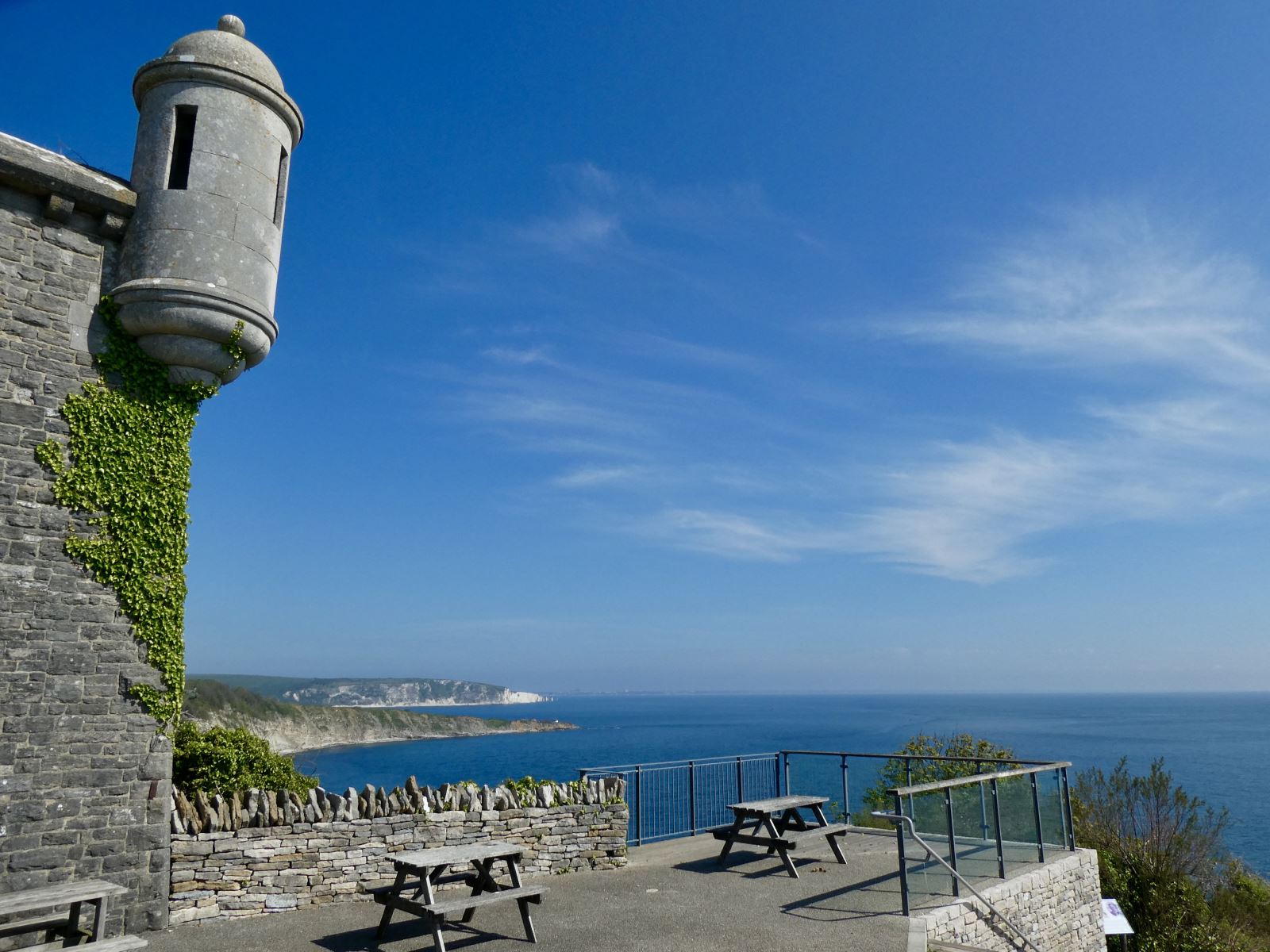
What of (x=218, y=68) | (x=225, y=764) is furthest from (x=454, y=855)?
(x=218, y=68)

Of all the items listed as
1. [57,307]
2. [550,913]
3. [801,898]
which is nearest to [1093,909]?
[801,898]

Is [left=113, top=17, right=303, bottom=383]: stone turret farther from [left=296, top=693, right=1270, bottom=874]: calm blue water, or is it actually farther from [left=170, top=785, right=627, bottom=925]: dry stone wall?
[left=296, top=693, right=1270, bottom=874]: calm blue water

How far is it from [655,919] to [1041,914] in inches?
204

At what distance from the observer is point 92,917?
7473 mm

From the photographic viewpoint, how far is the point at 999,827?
10.1 meters

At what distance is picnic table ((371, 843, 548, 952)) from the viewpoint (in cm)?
692

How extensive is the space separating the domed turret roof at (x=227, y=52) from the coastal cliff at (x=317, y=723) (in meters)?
33.1

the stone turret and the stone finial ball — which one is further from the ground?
the stone finial ball

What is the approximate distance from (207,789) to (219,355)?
193 inches

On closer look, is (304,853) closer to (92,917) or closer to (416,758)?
(92,917)

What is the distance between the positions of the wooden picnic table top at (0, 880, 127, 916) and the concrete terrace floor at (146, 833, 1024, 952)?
28.2 inches

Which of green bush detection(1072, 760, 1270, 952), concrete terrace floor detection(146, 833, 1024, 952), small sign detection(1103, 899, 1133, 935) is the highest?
concrete terrace floor detection(146, 833, 1024, 952)

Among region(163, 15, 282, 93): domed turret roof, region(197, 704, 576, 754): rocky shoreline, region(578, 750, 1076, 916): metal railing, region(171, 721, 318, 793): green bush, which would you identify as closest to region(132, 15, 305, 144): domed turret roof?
region(163, 15, 282, 93): domed turret roof

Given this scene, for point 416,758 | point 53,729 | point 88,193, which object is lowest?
point 416,758
